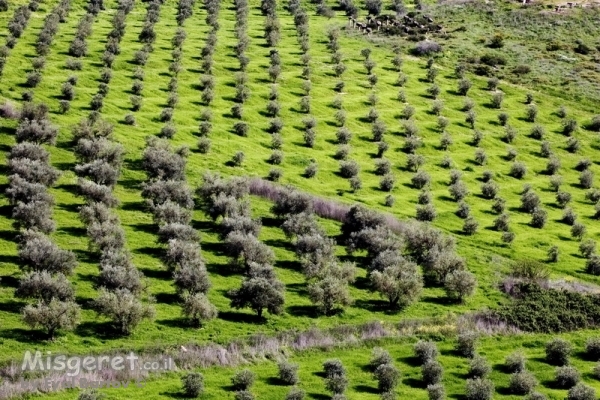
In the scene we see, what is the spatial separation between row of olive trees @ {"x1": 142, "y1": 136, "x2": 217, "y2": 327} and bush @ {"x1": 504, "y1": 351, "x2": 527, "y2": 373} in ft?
68.2

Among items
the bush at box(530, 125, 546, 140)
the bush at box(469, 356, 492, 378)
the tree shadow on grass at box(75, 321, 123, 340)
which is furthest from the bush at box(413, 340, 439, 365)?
the bush at box(530, 125, 546, 140)

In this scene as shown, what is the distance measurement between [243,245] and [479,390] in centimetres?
2319

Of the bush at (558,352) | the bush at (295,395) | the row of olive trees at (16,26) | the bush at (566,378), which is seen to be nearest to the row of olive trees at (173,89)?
the row of olive trees at (16,26)

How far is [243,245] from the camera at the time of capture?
6469 centimetres

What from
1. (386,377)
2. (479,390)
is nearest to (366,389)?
(386,377)

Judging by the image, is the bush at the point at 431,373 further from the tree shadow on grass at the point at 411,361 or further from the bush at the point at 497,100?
the bush at the point at 497,100

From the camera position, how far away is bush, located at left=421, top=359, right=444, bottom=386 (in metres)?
51.7

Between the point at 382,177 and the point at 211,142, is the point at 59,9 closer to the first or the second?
the point at 211,142

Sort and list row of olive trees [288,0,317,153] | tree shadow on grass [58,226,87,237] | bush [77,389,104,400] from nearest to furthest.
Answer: bush [77,389,104,400]
tree shadow on grass [58,226,87,237]
row of olive trees [288,0,317,153]

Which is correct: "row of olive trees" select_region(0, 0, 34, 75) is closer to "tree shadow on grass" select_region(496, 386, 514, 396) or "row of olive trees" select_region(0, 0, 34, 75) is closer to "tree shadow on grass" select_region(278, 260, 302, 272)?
"tree shadow on grass" select_region(278, 260, 302, 272)

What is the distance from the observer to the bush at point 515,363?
178 ft

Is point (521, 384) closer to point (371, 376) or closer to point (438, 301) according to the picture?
point (371, 376)

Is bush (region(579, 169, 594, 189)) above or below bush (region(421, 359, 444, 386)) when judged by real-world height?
below

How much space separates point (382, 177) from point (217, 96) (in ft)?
94.8
